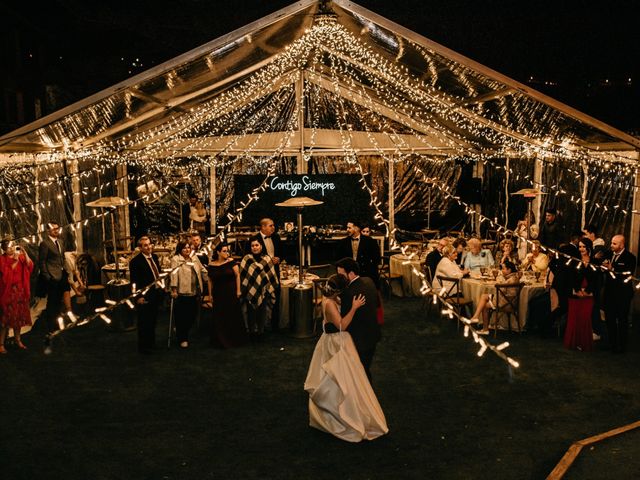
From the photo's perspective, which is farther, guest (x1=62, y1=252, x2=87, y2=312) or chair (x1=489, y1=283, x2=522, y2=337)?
guest (x1=62, y1=252, x2=87, y2=312)

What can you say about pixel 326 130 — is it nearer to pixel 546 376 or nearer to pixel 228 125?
pixel 228 125

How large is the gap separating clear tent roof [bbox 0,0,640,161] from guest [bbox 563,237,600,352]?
165 cm

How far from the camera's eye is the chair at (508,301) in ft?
24.3

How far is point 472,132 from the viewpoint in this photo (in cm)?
1097

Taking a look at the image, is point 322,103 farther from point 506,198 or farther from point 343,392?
point 343,392

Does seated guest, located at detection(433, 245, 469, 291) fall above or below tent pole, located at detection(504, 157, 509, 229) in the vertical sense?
below

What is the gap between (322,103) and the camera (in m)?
11.7

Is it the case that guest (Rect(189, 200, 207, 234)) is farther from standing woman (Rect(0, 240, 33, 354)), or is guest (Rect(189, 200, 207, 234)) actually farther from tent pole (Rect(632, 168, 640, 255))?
tent pole (Rect(632, 168, 640, 255))

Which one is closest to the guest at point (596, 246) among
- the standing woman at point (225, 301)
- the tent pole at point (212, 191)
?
the standing woman at point (225, 301)

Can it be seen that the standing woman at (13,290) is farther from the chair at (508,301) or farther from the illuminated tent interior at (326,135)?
the chair at (508,301)

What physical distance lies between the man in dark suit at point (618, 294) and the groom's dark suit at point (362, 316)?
3.34m

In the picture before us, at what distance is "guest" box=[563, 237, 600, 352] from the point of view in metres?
6.80

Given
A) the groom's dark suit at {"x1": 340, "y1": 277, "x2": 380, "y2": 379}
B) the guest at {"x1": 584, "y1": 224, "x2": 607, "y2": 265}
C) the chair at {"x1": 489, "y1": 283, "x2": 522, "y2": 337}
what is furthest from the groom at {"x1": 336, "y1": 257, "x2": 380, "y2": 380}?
the guest at {"x1": 584, "y1": 224, "x2": 607, "y2": 265}

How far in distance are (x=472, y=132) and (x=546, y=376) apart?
590cm
